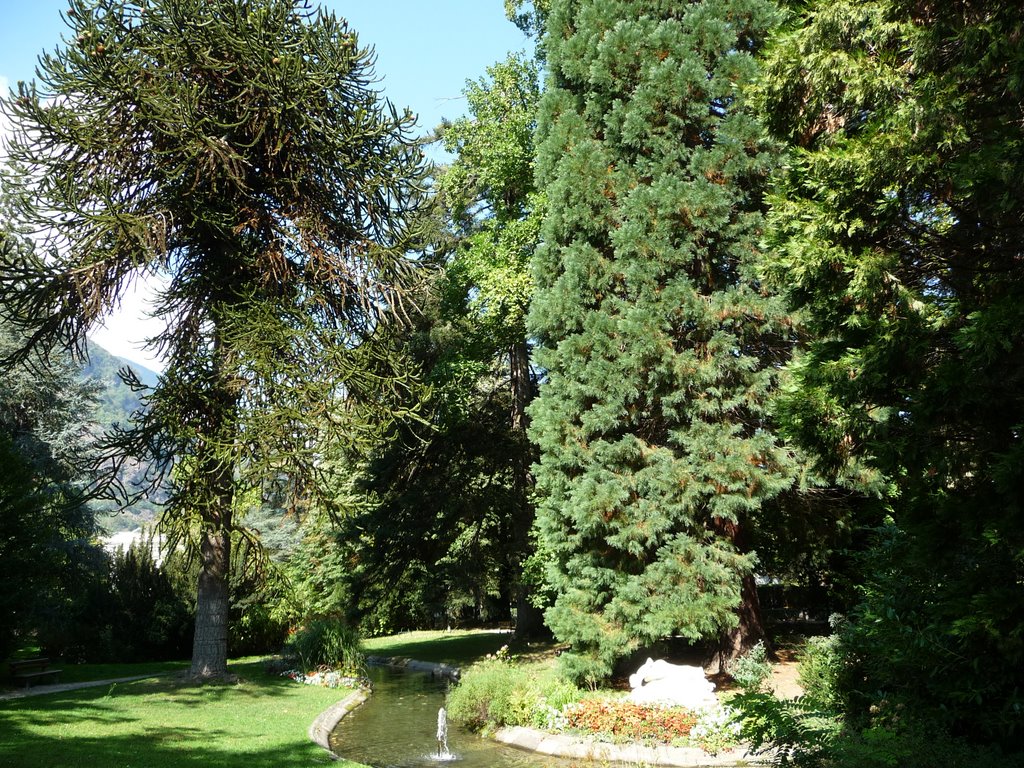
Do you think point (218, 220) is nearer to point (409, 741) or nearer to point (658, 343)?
point (658, 343)

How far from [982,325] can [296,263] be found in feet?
41.4

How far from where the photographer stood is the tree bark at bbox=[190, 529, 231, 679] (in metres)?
13.2

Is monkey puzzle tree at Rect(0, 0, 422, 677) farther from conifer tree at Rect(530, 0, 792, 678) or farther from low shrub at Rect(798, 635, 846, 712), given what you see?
low shrub at Rect(798, 635, 846, 712)

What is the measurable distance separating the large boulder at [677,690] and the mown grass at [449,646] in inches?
275

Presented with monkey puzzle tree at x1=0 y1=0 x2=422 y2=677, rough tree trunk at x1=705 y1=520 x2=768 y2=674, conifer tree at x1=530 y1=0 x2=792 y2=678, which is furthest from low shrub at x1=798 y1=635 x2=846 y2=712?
monkey puzzle tree at x1=0 y1=0 x2=422 y2=677

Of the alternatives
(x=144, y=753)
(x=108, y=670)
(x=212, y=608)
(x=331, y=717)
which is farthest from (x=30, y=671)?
(x=144, y=753)

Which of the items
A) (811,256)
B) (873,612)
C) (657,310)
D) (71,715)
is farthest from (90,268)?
(873,612)

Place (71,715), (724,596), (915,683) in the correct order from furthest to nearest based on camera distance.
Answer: (724,596) < (71,715) < (915,683)

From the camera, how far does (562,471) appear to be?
493 inches

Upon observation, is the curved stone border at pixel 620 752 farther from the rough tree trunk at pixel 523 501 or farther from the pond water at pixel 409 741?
the rough tree trunk at pixel 523 501

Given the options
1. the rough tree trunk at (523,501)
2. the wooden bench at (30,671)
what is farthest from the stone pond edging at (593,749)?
the rough tree trunk at (523,501)

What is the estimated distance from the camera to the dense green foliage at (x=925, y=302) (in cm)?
484

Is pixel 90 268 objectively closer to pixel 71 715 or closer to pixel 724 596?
pixel 71 715

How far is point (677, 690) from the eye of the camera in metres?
9.77
